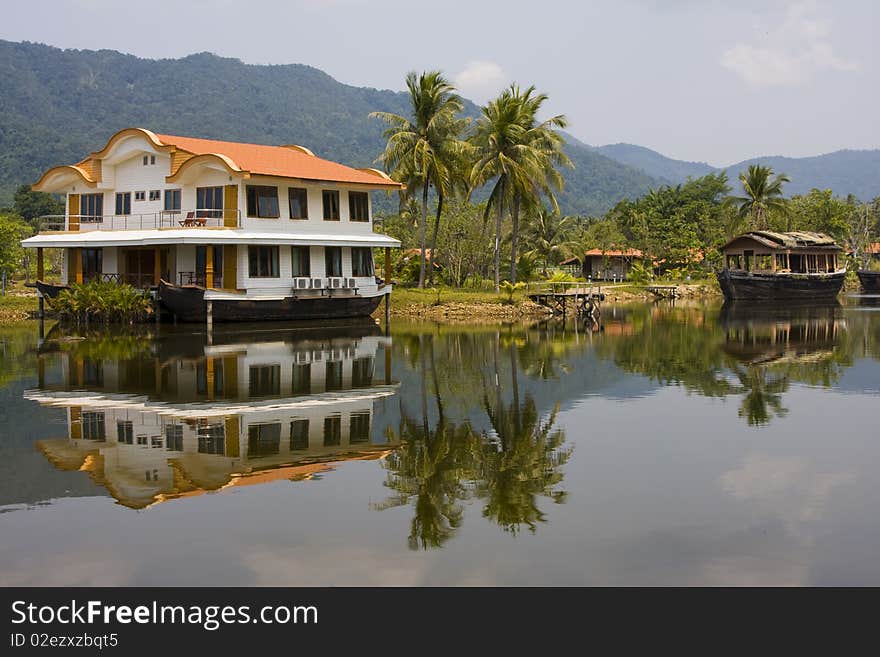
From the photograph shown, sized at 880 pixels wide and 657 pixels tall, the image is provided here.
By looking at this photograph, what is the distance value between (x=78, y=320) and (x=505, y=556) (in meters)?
31.7

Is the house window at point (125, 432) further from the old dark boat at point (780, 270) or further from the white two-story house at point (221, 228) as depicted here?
the old dark boat at point (780, 270)

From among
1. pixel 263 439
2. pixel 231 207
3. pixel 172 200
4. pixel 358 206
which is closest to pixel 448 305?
pixel 358 206

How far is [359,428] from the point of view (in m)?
14.9

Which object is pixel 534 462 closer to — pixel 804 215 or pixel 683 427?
pixel 683 427

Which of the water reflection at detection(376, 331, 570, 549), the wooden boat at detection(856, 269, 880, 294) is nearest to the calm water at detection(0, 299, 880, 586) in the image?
the water reflection at detection(376, 331, 570, 549)

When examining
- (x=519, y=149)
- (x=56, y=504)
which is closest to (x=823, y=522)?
(x=56, y=504)

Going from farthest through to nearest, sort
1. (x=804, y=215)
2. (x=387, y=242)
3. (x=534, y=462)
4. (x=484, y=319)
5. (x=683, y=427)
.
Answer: (x=804, y=215), (x=484, y=319), (x=387, y=242), (x=683, y=427), (x=534, y=462)

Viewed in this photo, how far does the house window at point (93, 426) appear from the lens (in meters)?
14.1

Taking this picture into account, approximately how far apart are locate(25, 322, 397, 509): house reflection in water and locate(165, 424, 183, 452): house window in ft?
0.05

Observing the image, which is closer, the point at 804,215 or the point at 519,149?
the point at 519,149

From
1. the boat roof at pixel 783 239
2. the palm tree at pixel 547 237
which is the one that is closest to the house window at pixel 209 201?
the palm tree at pixel 547 237

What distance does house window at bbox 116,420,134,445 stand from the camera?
45.1 feet

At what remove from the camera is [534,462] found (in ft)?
40.9

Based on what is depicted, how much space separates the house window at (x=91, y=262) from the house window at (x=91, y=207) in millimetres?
1361
